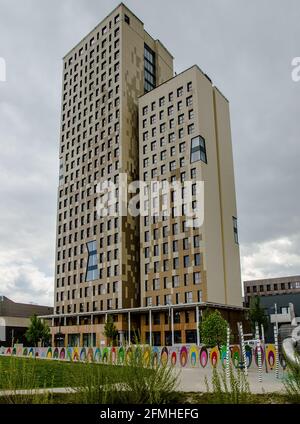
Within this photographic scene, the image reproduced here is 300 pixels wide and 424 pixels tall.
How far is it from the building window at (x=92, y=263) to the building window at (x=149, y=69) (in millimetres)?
→ 33853

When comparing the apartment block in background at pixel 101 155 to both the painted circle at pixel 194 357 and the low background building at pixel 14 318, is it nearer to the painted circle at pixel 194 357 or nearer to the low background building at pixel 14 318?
the low background building at pixel 14 318

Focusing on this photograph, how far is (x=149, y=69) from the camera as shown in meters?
95.8

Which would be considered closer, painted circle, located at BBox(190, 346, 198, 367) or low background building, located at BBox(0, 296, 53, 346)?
painted circle, located at BBox(190, 346, 198, 367)

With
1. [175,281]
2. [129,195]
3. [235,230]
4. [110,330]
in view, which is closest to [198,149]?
[129,195]

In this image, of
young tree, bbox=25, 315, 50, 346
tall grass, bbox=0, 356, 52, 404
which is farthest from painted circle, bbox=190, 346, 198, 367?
young tree, bbox=25, 315, 50, 346

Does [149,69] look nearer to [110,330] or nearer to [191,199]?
[191,199]

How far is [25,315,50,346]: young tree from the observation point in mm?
78812

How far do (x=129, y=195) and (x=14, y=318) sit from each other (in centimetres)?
4700

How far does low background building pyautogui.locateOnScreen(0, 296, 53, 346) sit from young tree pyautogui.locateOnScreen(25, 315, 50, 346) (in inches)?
764

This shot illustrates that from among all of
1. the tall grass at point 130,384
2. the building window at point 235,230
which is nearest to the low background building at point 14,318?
the building window at point 235,230

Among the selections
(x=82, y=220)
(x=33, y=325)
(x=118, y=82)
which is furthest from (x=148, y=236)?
(x=118, y=82)

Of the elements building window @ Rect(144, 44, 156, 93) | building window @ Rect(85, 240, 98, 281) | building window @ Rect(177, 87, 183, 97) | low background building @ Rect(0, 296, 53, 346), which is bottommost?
low background building @ Rect(0, 296, 53, 346)

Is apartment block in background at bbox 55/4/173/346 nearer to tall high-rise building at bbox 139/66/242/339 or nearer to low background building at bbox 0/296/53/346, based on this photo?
tall high-rise building at bbox 139/66/242/339
